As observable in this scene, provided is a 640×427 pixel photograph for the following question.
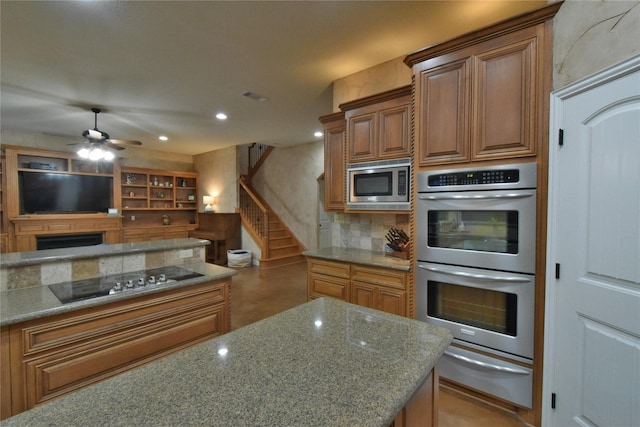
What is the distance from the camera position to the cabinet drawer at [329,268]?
2.79 m

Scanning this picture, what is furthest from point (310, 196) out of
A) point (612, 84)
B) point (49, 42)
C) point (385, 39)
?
point (612, 84)

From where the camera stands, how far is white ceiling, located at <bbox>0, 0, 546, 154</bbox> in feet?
7.24

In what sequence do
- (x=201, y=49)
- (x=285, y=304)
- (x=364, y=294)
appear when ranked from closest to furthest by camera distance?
(x=364, y=294) < (x=201, y=49) < (x=285, y=304)

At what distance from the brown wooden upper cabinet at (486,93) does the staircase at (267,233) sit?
482cm

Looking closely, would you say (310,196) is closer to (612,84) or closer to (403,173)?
(403,173)

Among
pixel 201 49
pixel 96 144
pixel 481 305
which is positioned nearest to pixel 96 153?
pixel 96 144

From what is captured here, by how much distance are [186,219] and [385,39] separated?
24.1 feet

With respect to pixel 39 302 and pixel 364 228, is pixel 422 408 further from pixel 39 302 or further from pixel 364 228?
pixel 364 228

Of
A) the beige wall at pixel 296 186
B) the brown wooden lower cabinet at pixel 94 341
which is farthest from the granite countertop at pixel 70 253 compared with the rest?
the beige wall at pixel 296 186

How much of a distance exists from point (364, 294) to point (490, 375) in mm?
1105

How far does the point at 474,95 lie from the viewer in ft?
6.37

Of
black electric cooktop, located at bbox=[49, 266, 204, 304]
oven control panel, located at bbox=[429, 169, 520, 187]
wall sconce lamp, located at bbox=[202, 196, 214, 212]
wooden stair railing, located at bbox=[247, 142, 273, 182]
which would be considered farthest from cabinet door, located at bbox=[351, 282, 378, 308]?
wooden stair railing, located at bbox=[247, 142, 273, 182]

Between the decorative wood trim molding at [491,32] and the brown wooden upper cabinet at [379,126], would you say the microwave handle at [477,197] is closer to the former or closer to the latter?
the brown wooden upper cabinet at [379,126]

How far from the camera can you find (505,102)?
184 cm
